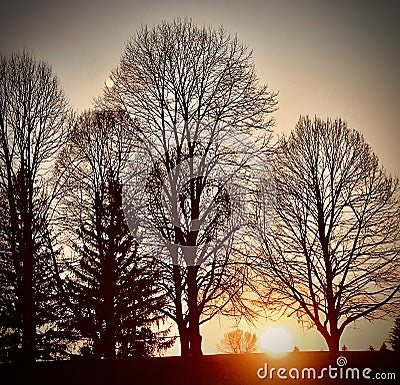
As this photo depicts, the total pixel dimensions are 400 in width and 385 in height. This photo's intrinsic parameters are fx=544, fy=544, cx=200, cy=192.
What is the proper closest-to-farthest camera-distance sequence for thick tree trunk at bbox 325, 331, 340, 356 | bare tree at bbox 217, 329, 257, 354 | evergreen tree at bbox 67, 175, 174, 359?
evergreen tree at bbox 67, 175, 174, 359 < thick tree trunk at bbox 325, 331, 340, 356 < bare tree at bbox 217, 329, 257, 354

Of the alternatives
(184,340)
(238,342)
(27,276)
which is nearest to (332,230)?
(184,340)

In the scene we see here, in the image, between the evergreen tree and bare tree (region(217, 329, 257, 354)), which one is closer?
the evergreen tree

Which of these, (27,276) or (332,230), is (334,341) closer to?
(332,230)

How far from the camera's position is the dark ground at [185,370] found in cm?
1502

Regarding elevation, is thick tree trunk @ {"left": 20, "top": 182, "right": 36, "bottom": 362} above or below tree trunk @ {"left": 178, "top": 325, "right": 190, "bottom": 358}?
above

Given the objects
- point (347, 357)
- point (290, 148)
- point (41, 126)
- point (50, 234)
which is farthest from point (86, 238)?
point (347, 357)

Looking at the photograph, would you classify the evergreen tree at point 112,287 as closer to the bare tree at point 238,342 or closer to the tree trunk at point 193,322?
the tree trunk at point 193,322

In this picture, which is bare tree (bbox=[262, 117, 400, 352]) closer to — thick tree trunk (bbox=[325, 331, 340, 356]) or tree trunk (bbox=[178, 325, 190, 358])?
thick tree trunk (bbox=[325, 331, 340, 356])

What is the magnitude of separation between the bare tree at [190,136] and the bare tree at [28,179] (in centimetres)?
239

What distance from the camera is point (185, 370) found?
15352 millimetres

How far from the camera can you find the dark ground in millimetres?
15023

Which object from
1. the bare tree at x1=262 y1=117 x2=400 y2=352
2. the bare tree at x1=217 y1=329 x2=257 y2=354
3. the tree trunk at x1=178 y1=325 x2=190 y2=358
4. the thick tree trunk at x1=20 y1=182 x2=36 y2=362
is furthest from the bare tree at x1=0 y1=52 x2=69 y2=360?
the bare tree at x1=217 y1=329 x2=257 y2=354

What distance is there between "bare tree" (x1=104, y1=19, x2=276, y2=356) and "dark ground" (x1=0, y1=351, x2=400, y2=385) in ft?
4.06

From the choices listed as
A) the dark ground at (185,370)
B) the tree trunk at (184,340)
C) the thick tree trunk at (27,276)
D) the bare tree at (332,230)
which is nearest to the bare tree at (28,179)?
the thick tree trunk at (27,276)
